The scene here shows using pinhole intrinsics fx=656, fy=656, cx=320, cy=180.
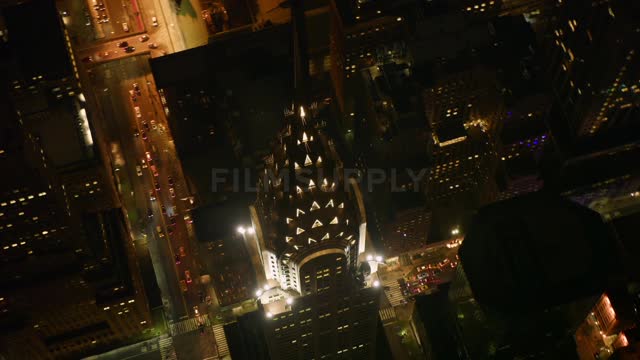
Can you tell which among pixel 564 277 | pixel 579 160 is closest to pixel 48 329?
pixel 564 277

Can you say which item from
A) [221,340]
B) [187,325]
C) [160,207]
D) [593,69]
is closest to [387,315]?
[221,340]

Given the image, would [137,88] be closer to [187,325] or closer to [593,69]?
[187,325]

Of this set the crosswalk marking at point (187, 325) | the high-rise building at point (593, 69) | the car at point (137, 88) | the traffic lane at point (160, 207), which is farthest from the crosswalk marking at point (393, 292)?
the car at point (137, 88)

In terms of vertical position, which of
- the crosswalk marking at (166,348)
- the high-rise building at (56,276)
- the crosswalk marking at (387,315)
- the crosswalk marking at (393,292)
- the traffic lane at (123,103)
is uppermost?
the traffic lane at (123,103)

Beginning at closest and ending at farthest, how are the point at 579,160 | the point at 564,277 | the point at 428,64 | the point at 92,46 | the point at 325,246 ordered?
the point at 564,277 → the point at 325,246 → the point at 428,64 → the point at 579,160 → the point at 92,46

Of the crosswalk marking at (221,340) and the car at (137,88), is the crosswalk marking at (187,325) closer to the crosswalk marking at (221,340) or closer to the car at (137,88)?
the crosswalk marking at (221,340)

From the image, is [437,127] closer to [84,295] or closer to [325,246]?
[325,246]
